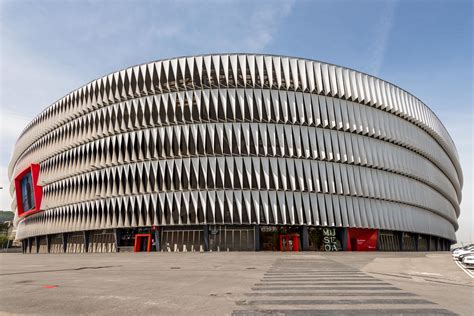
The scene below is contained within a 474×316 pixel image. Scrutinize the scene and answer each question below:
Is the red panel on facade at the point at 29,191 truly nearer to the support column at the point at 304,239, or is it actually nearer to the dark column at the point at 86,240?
the dark column at the point at 86,240

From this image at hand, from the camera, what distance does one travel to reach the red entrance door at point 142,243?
164ft

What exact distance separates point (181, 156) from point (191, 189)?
4.57 m

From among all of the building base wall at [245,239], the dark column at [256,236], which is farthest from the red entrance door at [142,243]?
the dark column at [256,236]

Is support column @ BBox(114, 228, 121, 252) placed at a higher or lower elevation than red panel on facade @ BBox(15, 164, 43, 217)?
lower

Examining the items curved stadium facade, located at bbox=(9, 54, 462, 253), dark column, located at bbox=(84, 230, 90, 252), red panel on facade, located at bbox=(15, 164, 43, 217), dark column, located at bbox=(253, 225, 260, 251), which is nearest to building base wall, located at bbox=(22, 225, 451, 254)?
dark column, located at bbox=(253, 225, 260, 251)

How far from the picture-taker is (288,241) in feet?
156

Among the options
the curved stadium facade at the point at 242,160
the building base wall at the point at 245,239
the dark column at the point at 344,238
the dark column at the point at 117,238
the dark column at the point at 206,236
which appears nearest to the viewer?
the curved stadium facade at the point at 242,160

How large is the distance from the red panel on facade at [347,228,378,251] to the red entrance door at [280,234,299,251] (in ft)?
27.0

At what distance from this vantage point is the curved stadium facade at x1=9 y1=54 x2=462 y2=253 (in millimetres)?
46562

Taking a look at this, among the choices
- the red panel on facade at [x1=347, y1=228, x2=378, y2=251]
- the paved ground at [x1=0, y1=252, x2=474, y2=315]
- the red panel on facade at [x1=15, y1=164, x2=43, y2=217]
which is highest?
the red panel on facade at [x1=15, y1=164, x2=43, y2=217]

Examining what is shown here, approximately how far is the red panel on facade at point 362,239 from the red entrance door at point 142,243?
27202mm

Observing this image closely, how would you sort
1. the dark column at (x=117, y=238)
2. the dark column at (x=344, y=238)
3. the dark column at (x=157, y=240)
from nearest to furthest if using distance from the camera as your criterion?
the dark column at (x=344, y=238), the dark column at (x=157, y=240), the dark column at (x=117, y=238)

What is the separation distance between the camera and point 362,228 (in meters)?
49.8

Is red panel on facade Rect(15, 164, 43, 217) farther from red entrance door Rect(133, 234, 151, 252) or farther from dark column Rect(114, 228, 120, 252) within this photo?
red entrance door Rect(133, 234, 151, 252)
